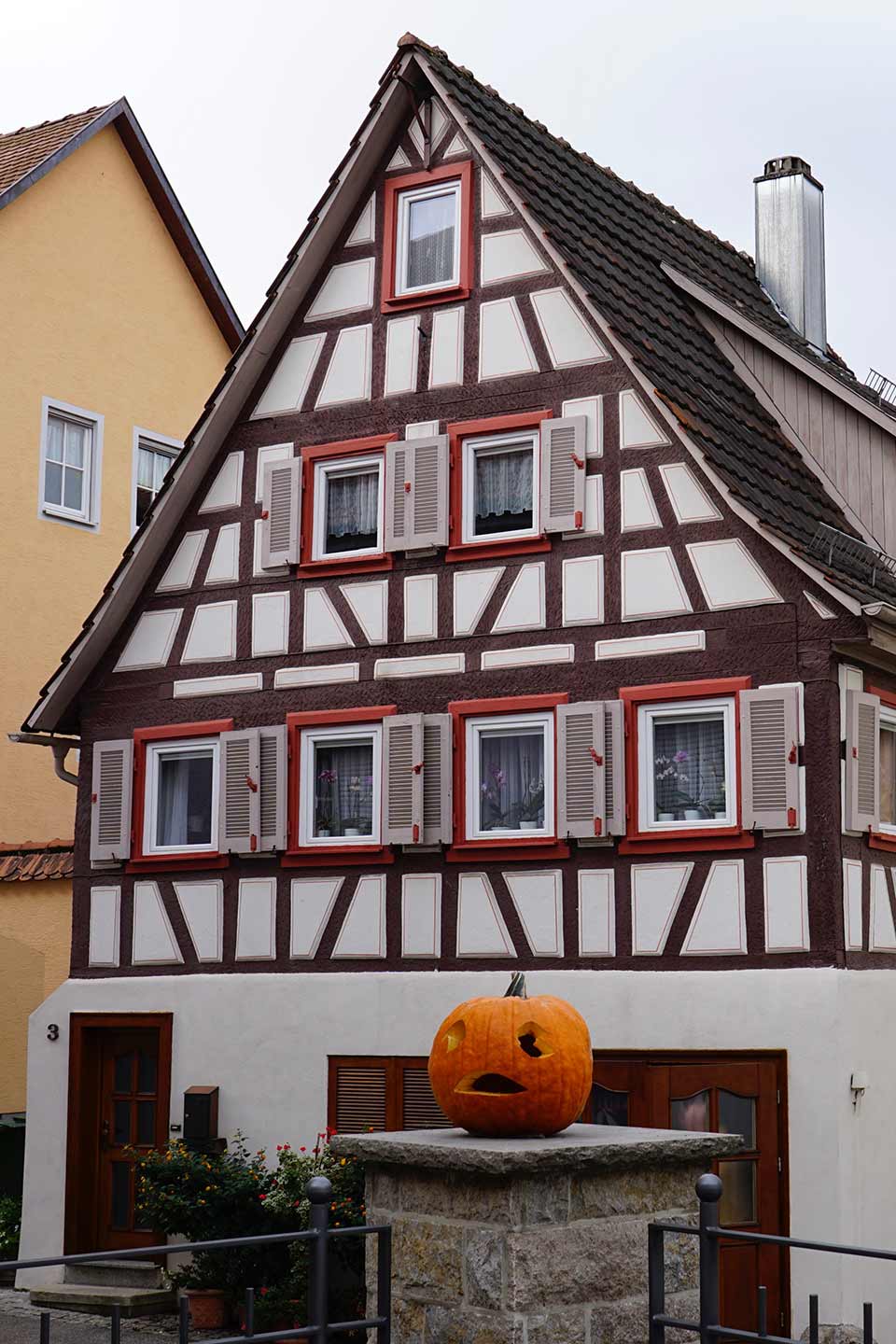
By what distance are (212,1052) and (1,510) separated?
750 centimetres

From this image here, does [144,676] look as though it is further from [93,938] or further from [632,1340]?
[632,1340]

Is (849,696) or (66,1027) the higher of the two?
(849,696)

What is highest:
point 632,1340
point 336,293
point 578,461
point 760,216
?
point 760,216

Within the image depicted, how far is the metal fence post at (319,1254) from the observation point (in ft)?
24.5

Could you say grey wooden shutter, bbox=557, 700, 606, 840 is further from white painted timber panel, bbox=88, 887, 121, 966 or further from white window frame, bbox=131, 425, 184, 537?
white window frame, bbox=131, 425, 184, 537

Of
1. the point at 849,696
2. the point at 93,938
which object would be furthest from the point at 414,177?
the point at 93,938

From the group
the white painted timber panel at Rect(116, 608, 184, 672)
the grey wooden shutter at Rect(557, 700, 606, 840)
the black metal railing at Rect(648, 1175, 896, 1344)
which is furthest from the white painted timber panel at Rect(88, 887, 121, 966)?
the black metal railing at Rect(648, 1175, 896, 1344)

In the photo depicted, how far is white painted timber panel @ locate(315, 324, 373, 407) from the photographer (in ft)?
52.5

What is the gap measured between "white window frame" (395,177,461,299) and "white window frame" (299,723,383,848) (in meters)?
3.50

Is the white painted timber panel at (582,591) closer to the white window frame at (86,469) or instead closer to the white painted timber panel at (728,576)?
the white painted timber panel at (728,576)

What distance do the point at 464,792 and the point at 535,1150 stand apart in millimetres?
6717

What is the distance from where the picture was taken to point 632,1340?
334 inches

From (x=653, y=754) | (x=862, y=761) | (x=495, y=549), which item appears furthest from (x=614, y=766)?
(x=495, y=549)

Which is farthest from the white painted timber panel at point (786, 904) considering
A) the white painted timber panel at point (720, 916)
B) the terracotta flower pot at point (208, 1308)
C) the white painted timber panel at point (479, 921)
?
the terracotta flower pot at point (208, 1308)
